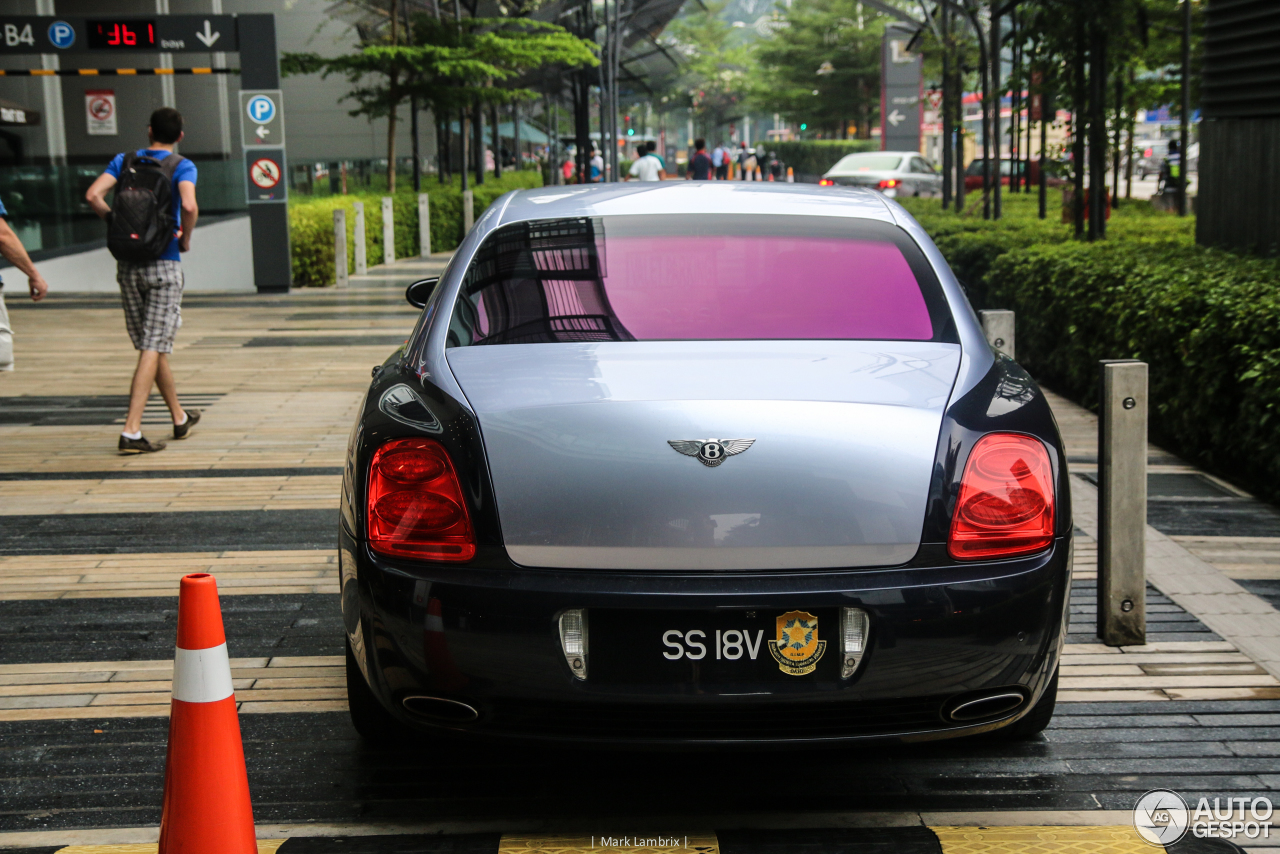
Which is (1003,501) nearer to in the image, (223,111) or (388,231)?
(388,231)

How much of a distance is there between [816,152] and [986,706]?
6813cm

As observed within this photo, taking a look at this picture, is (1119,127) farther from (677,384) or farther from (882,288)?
(677,384)

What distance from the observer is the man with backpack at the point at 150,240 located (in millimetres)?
7215

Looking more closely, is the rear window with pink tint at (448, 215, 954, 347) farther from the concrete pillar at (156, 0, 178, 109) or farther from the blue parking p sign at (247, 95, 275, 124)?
the concrete pillar at (156, 0, 178, 109)

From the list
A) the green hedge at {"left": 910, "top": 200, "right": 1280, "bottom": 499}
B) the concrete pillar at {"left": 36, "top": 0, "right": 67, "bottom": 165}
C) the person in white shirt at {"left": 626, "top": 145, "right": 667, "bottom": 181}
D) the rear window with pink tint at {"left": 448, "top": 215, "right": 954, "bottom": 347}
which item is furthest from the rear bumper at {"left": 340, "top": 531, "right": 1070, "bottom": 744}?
the concrete pillar at {"left": 36, "top": 0, "right": 67, "bottom": 165}

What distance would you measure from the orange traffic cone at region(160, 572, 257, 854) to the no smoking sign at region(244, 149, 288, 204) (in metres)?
15.3

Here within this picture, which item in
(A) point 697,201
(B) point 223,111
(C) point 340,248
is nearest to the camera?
(A) point 697,201

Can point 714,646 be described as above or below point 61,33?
below

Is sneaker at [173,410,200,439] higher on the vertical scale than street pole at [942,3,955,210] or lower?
lower

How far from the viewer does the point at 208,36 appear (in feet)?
55.5

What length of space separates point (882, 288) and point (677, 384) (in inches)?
33.6

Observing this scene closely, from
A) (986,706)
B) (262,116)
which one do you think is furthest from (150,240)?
(262,116)

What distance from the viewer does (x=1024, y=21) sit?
44.1 ft

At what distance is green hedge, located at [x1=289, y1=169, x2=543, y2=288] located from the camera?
1866 cm
